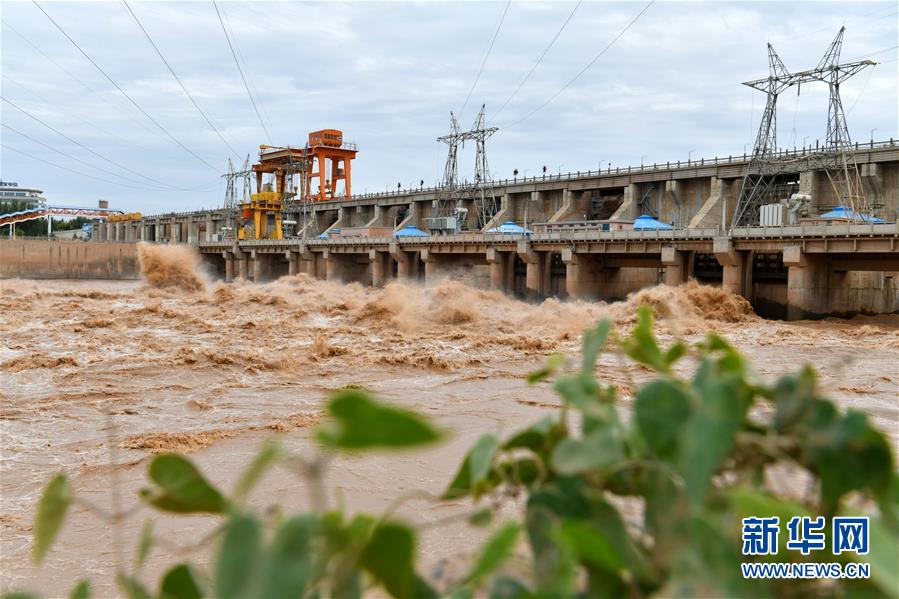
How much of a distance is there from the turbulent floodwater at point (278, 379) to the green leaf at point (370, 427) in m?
0.04

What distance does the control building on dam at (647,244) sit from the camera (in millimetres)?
25312

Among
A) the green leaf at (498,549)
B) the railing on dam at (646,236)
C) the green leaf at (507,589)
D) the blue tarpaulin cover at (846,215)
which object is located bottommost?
the green leaf at (507,589)

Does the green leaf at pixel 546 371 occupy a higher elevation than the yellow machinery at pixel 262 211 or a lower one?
lower

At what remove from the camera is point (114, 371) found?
45.5 ft

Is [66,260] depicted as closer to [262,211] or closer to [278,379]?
[262,211]

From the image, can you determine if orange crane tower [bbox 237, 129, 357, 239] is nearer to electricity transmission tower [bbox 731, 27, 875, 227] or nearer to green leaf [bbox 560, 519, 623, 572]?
electricity transmission tower [bbox 731, 27, 875, 227]

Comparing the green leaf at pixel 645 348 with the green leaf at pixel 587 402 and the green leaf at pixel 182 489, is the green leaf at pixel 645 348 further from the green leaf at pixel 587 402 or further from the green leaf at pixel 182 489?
the green leaf at pixel 182 489

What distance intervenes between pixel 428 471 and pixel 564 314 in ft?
65.4

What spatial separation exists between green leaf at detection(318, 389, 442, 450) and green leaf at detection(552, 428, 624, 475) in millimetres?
240

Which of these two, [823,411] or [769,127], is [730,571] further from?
[769,127]

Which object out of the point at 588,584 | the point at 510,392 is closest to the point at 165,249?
the point at 510,392

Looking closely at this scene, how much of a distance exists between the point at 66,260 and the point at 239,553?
212 feet

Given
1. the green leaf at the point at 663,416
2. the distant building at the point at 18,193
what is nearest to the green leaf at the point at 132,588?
the green leaf at the point at 663,416

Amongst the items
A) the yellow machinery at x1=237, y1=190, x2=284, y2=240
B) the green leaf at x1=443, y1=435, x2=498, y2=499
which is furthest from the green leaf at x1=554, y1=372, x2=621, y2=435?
the yellow machinery at x1=237, y1=190, x2=284, y2=240
